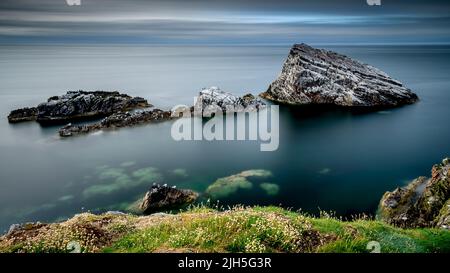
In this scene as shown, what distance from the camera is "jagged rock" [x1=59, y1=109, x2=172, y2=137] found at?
5472cm

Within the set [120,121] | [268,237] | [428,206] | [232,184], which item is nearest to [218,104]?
[120,121]

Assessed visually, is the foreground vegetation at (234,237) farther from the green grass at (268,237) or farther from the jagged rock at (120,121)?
the jagged rock at (120,121)

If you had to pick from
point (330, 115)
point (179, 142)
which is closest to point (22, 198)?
point (179, 142)

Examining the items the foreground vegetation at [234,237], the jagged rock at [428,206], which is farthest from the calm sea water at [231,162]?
the foreground vegetation at [234,237]

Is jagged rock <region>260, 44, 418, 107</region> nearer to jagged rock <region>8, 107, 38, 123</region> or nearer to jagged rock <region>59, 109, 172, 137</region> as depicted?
jagged rock <region>59, 109, 172, 137</region>

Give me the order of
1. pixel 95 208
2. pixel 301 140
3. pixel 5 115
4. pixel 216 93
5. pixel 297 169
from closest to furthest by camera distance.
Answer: pixel 95 208 < pixel 297 169 < pixel 301 140 < pixel 5 115 < pixel 216 93

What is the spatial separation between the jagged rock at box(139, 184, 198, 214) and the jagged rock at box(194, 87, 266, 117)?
36.9 metres

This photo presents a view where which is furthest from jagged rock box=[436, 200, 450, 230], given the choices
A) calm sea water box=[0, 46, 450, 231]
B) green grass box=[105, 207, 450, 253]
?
calm sea water box=[0, 46, 450, 231]

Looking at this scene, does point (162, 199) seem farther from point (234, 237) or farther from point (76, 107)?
point (76, 107)

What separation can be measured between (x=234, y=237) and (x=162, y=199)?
20.2 m

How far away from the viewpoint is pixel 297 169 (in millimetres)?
39031
